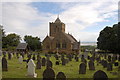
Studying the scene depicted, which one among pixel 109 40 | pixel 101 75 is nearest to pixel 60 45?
pixel 109 40

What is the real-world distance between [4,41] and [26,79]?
60.0 m

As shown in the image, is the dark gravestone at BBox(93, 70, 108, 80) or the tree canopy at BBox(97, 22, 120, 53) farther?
the tree canopy at BBox(97, 22, 120, 53)

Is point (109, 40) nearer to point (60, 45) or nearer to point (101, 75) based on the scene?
point (60, 45)

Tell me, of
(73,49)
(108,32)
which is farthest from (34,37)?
(108,32)

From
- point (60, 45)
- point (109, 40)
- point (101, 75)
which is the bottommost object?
point (101, 75)

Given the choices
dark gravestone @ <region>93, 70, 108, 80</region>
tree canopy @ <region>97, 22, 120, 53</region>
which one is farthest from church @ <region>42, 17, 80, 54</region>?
dark gravestone @ <region>93, 70, 108, 80</region>

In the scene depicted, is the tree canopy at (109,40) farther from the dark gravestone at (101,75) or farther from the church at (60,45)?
the dark gravestone at (101,75)

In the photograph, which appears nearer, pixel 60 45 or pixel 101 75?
pixel 101 75

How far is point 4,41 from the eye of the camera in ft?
222

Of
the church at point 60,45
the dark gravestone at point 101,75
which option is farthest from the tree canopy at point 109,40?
the dark gravestone at point 101,75

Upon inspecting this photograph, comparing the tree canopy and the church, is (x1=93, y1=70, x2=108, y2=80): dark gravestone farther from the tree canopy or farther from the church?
the church

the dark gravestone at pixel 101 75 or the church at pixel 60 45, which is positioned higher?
the church at pixel 60 45

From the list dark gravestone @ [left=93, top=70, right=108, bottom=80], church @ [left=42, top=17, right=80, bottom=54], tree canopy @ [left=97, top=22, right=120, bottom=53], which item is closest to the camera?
dark gravestone @ [left=93, top=70, right=108, bottom=80]

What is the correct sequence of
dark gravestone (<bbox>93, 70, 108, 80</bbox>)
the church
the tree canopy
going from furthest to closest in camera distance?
the church < the tree canopy < dark gravestone (<bbox>93, 70, 108, 80</bbox>)
